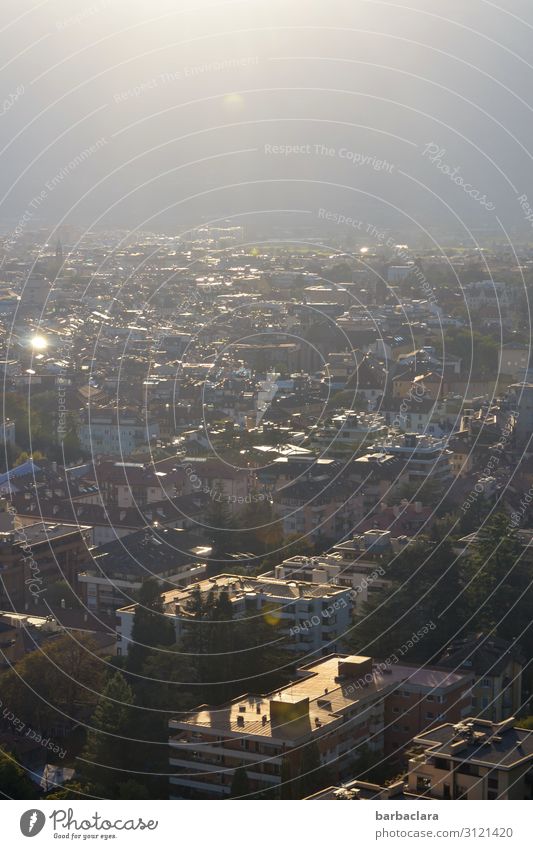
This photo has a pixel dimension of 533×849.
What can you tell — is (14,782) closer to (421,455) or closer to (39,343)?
(421,455)

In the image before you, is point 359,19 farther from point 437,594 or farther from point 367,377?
point 437,594

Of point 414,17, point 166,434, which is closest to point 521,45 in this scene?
point 414,17

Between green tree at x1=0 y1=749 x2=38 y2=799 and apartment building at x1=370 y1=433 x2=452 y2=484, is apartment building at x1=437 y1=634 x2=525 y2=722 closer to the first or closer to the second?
green tree at x1=0 y1=749 x2=38 y2=799

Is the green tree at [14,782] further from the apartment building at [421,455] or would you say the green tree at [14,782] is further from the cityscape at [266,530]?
the apartment building at [421,455]

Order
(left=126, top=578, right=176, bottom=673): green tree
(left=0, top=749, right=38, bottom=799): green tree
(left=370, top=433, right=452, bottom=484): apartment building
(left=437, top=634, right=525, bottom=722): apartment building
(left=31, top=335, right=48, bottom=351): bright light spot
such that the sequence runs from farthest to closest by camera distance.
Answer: (left=31, top=335, right=48, bottom=351): bright light spot < (left=370, top=433, right=452, bottom=484): apartment building < (left=126, top=578, right=176, bottom=673): green tree < (left=437, top=634, right=525, bottom=722): apartment building < (left=0, top=749, right=38, bottom=799): green tree

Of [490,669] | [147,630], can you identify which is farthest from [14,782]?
[490,669]
